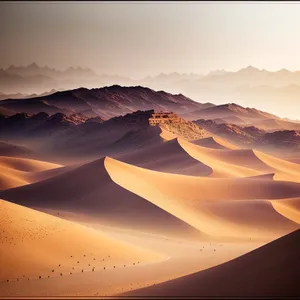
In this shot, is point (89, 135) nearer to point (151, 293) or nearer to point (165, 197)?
point (165, 197)

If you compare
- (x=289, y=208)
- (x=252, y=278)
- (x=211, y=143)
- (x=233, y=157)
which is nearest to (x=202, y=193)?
(x=289, y=208)

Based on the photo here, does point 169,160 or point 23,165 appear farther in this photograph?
point 169,160

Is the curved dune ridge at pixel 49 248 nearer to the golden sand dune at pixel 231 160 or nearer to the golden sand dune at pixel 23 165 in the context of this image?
the golden sand dune at pixel 231 160

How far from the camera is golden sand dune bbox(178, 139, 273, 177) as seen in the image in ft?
191

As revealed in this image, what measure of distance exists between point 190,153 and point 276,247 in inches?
1964

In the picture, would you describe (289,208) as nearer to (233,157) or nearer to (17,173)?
(17,173)

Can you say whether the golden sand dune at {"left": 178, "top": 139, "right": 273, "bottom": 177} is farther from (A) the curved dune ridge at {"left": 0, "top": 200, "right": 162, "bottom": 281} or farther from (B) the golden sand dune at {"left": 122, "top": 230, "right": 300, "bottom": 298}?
(B) the golden sand dune at {"left": 122, "top": 230, "right": 300, "bottom": 298}

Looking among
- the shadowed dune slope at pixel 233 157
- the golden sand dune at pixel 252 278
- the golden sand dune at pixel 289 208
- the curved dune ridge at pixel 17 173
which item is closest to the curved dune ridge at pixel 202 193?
the golden sand dune at pixel 289 208

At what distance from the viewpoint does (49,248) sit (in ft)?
67.3

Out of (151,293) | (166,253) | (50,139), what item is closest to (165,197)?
(166,253)

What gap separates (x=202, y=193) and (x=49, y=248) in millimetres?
19872

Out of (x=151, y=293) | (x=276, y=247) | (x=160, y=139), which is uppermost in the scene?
(x=160, y=139)

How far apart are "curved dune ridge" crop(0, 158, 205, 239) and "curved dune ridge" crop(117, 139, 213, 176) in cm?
1754

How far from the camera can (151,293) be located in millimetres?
13664
